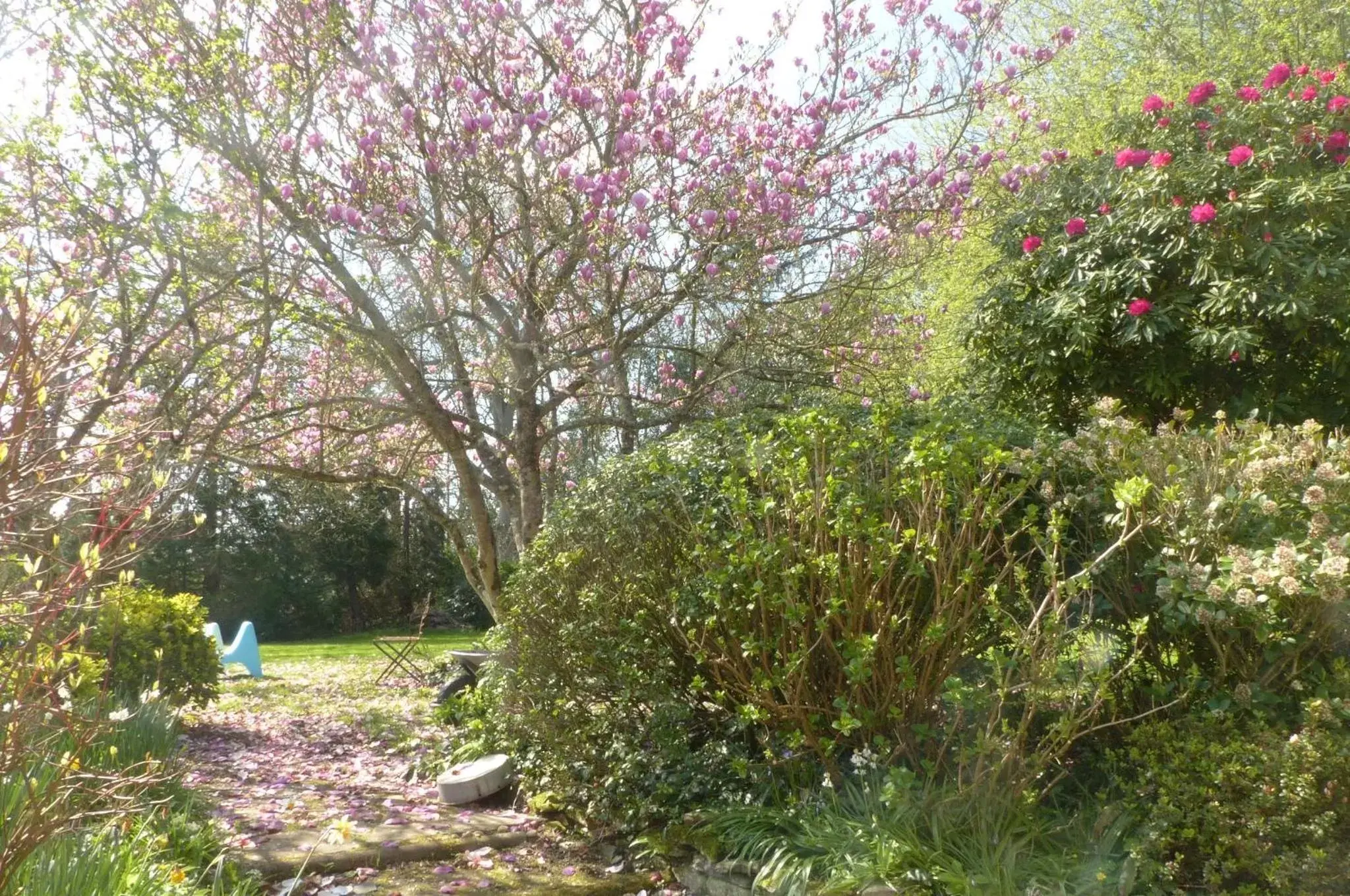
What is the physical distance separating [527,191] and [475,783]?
4353 mm

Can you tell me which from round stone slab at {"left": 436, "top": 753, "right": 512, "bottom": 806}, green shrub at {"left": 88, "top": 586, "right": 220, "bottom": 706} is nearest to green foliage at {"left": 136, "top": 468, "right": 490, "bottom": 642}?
green shrub at {"left": 88, "top": 586, "right": 220, "bottom": 706}

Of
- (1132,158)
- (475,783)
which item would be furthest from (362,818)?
(1132,158)

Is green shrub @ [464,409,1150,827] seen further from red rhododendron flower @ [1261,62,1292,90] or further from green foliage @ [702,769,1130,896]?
red rhododendron flower @ [1261,62,1292,90]

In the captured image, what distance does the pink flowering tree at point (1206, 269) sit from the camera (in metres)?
6.24

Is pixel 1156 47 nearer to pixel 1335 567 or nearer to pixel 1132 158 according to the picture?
pixel 1132 158

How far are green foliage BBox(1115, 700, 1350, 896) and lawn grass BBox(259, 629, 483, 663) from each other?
469 inches

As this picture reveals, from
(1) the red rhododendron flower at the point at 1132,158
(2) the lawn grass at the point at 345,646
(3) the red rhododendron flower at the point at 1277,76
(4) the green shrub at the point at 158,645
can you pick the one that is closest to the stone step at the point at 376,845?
(4) the green shrub at the point at 158,645

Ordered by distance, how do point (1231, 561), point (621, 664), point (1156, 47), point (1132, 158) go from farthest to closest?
point (1156, 47), point (1132, 158), point (621, 664), point (1231, 561)

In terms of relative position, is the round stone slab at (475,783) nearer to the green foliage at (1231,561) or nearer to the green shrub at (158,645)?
the green shrub at (158,645)

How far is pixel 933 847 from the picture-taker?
12.7 ft

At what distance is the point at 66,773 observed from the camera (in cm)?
256

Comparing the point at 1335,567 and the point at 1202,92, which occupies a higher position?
the point at 1202,92

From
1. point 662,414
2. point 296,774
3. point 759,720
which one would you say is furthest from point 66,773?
point 662,414

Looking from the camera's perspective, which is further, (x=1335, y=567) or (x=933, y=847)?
(x=933, y=847)
